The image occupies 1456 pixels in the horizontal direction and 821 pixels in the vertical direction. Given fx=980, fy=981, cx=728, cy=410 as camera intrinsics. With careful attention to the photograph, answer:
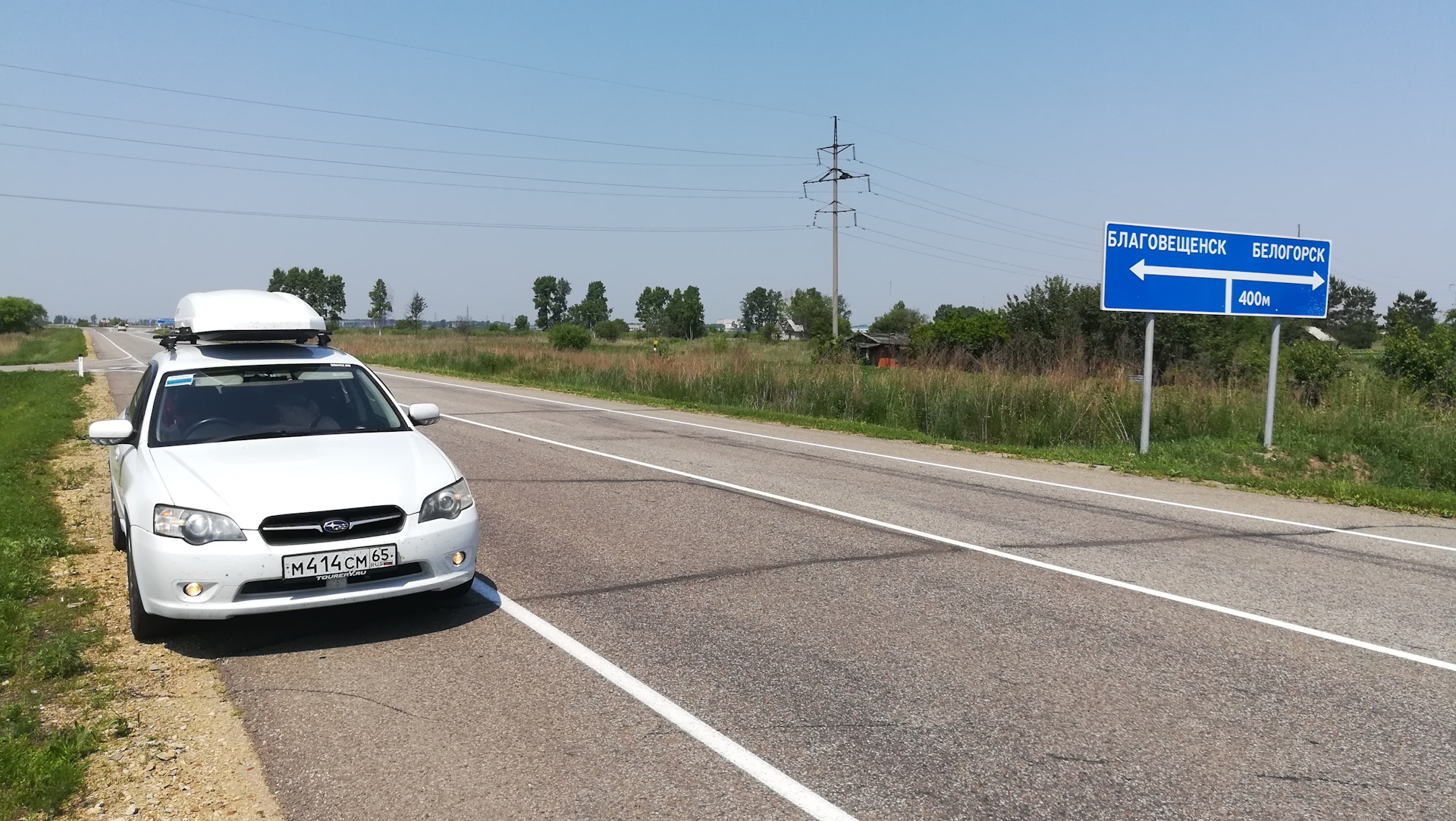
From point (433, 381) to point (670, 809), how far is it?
101ft

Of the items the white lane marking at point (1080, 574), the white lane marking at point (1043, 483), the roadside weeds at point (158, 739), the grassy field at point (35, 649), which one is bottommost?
the white lane marking at point (1043, 483)

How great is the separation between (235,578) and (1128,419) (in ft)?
50.8

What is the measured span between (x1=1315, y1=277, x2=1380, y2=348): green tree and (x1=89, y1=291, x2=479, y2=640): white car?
12502cm

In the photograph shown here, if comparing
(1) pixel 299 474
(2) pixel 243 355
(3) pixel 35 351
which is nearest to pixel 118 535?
(2) pixel 243 355

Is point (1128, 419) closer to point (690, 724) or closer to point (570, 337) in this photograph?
point (690, 724)

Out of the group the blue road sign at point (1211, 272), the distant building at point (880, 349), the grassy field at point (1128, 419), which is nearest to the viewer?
the grassy field at point (1128, 419)

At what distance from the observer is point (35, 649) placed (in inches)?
208

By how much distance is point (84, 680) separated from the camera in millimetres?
4898

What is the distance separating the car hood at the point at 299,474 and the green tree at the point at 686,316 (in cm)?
13696

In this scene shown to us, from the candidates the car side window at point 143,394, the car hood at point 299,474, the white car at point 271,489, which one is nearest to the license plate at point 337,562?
the white car at point 271,489

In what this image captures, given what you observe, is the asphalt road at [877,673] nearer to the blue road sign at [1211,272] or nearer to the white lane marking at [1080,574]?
the white lane marking at [1080,574]

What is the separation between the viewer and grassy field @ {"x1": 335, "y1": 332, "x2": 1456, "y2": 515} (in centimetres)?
1351

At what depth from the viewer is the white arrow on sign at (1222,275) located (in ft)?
48.4

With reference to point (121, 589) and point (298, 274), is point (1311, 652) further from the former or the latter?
point (298, 274)
